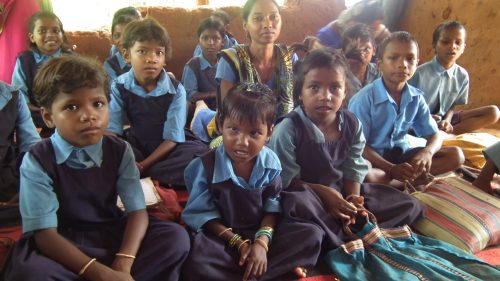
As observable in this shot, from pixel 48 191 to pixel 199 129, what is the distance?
4.30ft

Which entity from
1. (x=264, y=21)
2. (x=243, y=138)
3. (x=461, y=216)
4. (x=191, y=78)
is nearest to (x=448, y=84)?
(x=461, y=216)

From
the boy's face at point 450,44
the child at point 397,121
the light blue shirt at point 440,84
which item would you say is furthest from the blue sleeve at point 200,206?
the boy's face at point 450,44

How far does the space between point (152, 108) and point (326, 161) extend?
3.32 ft

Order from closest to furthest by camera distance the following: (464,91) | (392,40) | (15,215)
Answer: (15,215) < (392,40) < (464,91)

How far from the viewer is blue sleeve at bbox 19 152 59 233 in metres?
1.25

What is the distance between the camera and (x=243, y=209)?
155 cm

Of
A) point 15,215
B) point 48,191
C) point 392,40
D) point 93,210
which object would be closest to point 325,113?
point 392,40

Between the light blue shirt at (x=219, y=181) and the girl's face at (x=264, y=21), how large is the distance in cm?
87

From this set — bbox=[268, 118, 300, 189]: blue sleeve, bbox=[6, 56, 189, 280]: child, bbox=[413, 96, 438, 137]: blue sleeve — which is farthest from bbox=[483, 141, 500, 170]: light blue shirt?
bbox=[6, 56, 189, 280]: child

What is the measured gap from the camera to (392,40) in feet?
7.04

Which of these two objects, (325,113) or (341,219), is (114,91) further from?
(341,219)

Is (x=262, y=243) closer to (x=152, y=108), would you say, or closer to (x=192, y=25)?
(x=152, y=108)

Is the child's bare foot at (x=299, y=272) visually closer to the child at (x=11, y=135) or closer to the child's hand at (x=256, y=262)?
the child's hand at (x=256, y=262)

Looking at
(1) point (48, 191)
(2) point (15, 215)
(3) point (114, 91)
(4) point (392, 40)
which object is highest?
(4) point (392, 40)
